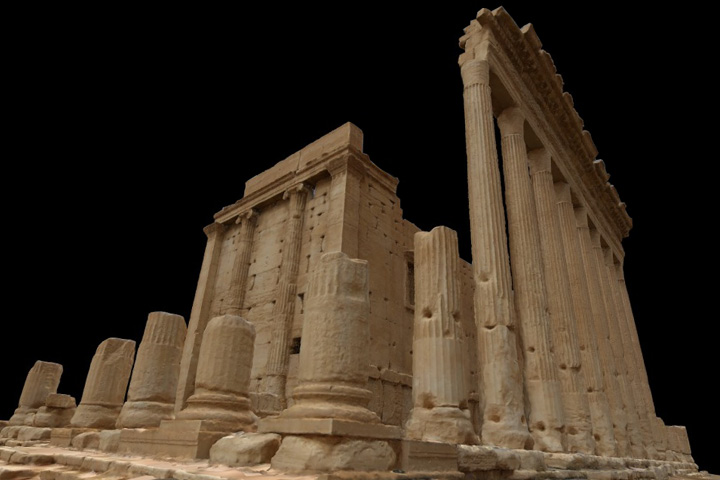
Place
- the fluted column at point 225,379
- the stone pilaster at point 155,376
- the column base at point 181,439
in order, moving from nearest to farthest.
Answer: the column base at point 181,439 < the fluted column at point 225,379 < the stone pilaster at point 155,376

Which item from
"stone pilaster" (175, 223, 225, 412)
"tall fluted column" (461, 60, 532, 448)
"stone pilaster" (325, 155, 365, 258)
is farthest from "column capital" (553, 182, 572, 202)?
"stone pilaster" (175, 223, 225, 412)

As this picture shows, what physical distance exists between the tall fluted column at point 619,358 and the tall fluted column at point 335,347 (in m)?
11.4

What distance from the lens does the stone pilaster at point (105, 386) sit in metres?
9.04

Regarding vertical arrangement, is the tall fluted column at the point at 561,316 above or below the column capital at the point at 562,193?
below

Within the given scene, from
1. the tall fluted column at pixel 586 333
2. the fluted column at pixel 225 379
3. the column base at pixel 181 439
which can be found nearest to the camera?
the column base at pixel 181 439

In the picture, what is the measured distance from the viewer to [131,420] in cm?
743

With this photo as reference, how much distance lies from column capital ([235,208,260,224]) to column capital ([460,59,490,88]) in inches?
365

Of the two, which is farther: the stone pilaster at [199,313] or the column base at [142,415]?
the stone pilaster at [199,313]

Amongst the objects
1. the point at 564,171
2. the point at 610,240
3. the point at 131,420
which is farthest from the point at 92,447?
the point at 610,240

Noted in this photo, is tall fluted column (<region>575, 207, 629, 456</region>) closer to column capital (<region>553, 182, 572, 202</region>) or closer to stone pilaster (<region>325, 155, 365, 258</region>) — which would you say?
column capital (<region>553, 182, 572, 202</region>)

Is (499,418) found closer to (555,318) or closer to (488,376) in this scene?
(488,376)

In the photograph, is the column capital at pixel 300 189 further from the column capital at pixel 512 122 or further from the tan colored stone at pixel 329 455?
the tan colored stone at pixel 329 455

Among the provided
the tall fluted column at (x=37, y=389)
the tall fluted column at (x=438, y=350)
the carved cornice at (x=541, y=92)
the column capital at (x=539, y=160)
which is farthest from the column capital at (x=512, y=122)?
the tall fluted column at (x=37, y=389)

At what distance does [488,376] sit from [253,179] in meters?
13.0
